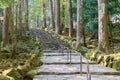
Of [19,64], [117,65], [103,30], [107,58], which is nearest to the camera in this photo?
[117,65]

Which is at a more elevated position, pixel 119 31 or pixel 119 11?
pixel 119 11

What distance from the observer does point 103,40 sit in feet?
48.6

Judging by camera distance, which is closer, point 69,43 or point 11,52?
point 11,52

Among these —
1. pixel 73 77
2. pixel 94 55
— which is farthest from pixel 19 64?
pixel 73 77

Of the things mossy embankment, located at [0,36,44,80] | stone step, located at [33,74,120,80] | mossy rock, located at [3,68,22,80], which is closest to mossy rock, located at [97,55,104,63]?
mossy embankment, located at [0,36,44,80]

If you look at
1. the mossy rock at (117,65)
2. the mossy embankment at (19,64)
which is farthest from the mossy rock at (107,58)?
the mossy embankment at (19,64)

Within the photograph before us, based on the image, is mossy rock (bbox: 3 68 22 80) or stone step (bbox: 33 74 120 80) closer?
mossy rock (bbox: 3 68 22 80)

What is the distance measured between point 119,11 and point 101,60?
9.95 metres

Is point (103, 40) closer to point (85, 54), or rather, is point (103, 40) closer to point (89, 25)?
point (85, 54)

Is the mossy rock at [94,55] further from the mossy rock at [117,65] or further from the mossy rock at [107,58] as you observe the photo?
the mossy rock at [117,65]

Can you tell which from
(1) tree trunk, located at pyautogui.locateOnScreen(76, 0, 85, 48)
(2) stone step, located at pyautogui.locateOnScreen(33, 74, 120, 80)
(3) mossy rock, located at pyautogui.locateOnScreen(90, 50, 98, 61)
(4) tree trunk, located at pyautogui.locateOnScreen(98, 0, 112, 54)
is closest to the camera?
Answer: (2) stone step, located at pyautogui.locateOnScreen(33, 74, 120, 80)

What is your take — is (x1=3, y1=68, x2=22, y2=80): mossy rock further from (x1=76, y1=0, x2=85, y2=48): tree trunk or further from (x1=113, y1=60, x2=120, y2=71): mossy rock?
(x1=76, y1=0, x2=85, y2=48): tree trunk

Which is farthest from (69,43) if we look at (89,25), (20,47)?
(20,47)

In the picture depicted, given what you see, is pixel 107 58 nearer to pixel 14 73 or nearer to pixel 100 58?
pixel 100 58
